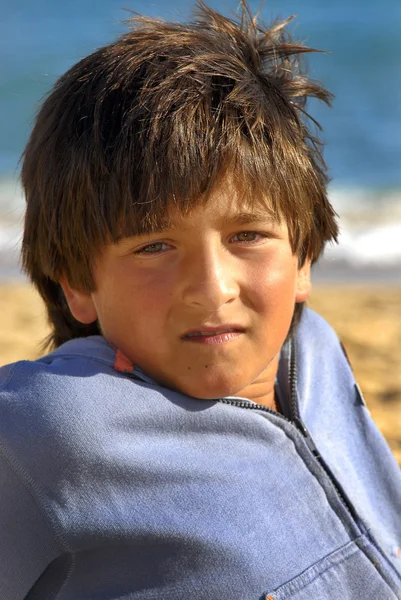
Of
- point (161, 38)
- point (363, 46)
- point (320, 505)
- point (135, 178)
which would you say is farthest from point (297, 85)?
point (363, 46)

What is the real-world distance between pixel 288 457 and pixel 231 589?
29 centimetres

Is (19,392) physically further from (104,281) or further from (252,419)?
(252,419)

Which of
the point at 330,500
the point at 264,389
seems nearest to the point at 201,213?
the point at 264,389

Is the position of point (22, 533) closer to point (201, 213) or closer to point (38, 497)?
point (38, 497)

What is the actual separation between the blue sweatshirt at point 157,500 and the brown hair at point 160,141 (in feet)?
0.82

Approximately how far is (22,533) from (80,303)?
1.62ft

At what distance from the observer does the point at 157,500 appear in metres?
1.48

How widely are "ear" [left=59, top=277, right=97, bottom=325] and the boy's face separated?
53 millimetres

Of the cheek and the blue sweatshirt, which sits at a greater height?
the cheek

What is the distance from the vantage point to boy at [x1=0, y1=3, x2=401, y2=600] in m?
1.46

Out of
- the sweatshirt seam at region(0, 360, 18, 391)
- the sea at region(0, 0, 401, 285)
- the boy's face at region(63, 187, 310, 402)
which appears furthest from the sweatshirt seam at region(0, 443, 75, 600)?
the sea at region(0, 0, 401, 285)

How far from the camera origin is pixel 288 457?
167cm

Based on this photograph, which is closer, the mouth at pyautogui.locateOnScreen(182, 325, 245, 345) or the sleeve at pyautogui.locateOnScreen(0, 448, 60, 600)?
the sleeve at pyautogui.locateOnScreen(0, 448, 60, 600)

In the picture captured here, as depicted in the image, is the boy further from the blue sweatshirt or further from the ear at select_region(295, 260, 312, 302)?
the ear at select_region(295, 260, 312, 302)
